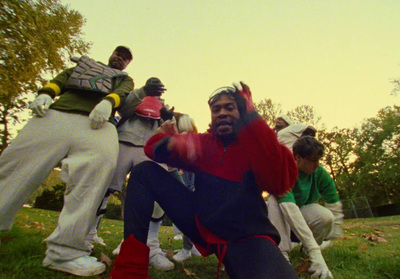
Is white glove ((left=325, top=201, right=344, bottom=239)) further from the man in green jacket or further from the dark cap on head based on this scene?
the dark cap on head

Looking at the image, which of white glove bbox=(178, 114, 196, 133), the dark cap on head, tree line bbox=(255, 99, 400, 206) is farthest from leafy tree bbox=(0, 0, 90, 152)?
tree line bbox=(255, 99, 400, 206)

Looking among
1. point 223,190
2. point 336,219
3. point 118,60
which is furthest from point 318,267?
point 118,60

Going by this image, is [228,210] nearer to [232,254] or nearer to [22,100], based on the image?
[232,254]

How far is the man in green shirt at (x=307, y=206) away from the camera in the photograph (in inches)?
111

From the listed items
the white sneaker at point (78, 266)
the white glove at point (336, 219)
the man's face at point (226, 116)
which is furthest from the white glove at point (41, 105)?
the white glove at point (336, 219)

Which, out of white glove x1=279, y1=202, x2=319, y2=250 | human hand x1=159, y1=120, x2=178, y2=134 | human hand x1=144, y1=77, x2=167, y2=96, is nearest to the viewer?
human hand x1=159, y1=120, x2=178, y2=134

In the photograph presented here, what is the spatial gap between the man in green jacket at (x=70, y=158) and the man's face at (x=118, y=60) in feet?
1.75

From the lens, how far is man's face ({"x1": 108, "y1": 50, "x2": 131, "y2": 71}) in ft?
11.0

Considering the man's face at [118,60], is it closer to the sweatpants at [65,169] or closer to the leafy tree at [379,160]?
the sweatpants at [65,169]

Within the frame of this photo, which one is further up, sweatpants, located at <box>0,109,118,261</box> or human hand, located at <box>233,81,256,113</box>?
human hand, located at <box>233,81,256,113</box>

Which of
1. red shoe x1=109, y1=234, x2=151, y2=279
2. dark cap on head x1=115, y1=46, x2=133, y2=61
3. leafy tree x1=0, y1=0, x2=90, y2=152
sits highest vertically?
leafy tree x1=0, y1=0, x2=90, y2=152

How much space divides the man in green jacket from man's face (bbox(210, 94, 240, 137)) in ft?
3.80

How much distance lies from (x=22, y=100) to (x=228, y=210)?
536 inches

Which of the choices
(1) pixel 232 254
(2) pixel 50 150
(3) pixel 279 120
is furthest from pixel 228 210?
(3) pixel 279 120
